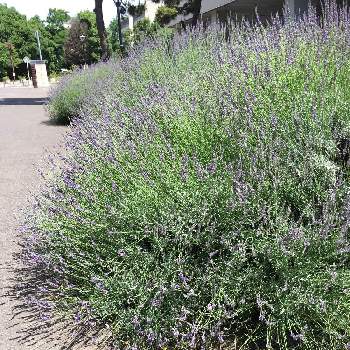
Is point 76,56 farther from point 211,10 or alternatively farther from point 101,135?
point 101,135

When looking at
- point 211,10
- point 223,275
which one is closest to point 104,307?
point 223,275

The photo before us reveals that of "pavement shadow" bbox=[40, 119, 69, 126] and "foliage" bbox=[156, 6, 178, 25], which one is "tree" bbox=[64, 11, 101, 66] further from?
"pavement shadow" bbox=[40, 119, 69, 126]

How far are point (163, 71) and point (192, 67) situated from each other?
38.9 inches

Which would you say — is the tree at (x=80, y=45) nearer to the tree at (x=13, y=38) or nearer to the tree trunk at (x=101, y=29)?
the tree at (x=13, y=38)

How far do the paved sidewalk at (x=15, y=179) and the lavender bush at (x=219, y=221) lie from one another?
0.27 metres

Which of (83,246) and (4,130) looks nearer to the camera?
(83,246)

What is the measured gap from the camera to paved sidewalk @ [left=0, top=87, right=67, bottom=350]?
3.19 metres

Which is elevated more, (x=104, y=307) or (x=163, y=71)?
(x=163, y=71)

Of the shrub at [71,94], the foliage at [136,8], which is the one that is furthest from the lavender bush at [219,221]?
the foliage at [136,8]

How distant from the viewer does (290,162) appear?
9.77 feet

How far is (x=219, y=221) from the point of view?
2.84 m

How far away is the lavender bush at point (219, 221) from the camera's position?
8.48ft

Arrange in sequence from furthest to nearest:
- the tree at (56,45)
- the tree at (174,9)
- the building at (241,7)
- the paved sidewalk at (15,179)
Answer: the tree at (56,45), the building at (241,7), the tree at (174,9), the paved sidewalk at (15,179)

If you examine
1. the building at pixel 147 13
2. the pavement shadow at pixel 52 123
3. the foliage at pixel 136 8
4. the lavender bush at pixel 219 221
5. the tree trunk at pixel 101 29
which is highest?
the building at pixel 147 13
